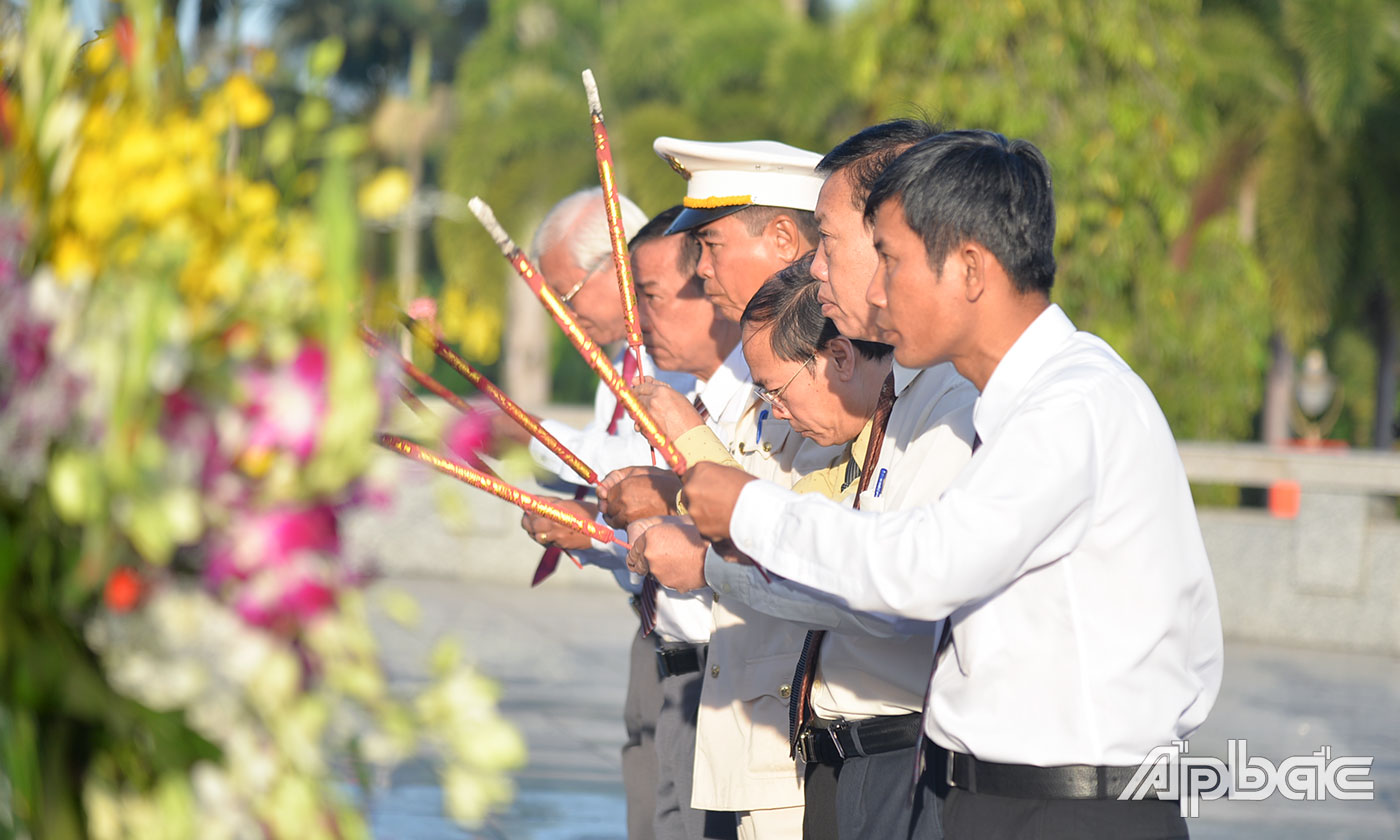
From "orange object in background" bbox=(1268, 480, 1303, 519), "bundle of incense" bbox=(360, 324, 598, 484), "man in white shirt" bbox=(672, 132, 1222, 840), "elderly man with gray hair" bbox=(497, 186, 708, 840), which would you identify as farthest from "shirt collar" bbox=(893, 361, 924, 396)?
"orange object in background" bbox=(1268, 480, 1303, 519)

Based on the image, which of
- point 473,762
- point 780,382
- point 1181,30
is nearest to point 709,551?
point 780,382

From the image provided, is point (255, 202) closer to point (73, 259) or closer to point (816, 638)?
point (73, 259)

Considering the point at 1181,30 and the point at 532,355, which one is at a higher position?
the point at 1181,30

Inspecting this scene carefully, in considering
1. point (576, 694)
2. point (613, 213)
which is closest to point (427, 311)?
point (613, 213)

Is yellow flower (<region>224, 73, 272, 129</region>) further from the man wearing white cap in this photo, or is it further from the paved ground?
the paved ground

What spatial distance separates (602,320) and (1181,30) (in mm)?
8755

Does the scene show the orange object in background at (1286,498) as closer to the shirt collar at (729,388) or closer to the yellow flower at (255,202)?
the shirt collar at (729,388)

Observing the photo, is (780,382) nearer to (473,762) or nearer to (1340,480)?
(473,762)

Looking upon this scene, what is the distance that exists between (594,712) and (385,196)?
4768mm

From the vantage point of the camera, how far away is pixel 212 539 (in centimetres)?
105

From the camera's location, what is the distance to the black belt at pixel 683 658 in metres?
2.89

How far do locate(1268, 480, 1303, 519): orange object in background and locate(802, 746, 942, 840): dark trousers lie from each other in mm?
5515

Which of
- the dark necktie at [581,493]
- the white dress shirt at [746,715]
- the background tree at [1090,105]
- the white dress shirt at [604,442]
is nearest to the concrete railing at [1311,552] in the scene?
the background tree at [1090,105]

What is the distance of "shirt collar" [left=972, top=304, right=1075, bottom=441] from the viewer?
5.83 feet
